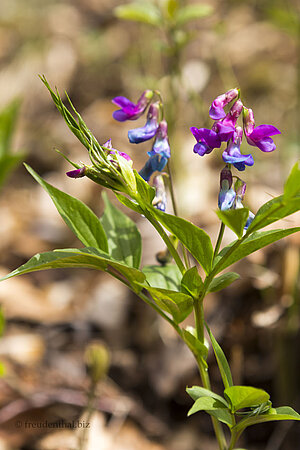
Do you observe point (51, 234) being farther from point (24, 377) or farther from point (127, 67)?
point (127, 67)

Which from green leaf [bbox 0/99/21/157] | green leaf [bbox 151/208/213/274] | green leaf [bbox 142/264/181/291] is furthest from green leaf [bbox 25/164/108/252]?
green leaf [bbox 0/99/21/157]

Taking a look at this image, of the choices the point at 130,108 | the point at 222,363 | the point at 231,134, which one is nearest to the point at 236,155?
the point at 231,134

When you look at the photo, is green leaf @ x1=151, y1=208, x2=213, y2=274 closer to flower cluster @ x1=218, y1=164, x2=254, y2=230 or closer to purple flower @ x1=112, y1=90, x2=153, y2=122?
flower cluster @ x1=218, y1=164, x2=254, y2=230

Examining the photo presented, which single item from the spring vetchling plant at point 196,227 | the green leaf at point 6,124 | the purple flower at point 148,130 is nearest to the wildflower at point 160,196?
the spring vetchling plant at point 196,227

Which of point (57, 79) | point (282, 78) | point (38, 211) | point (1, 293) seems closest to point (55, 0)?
point (57, 79)

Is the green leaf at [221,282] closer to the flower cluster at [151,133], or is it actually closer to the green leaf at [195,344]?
the green leaf at [195,344]
